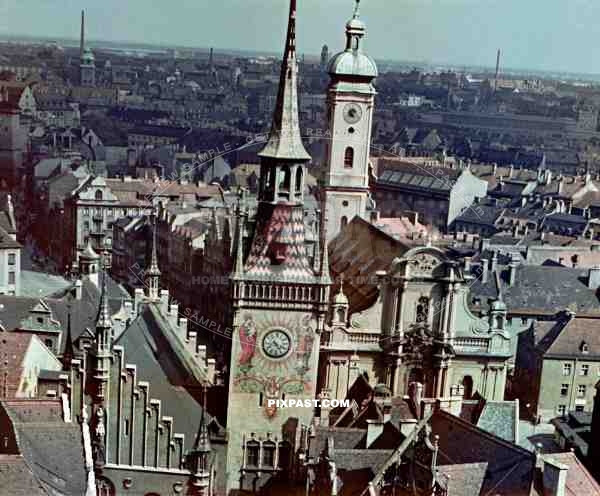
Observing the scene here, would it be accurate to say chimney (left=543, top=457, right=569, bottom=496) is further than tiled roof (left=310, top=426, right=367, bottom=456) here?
No

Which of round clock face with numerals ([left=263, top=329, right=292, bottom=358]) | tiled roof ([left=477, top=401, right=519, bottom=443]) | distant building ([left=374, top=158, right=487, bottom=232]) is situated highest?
distant building ([left=374, top=158, right=487, bottom=232])

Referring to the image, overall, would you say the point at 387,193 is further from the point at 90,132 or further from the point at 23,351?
the point at 90,132

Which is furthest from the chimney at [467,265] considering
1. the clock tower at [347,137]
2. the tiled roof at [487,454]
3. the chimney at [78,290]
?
the tiled roof at [487,454]

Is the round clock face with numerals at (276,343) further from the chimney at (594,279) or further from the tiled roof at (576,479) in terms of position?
the chimney at (594,279)

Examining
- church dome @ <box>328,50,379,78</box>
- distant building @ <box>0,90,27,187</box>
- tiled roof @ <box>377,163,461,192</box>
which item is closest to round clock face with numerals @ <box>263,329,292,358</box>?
church dome @ <box>328,50,379,78</box>

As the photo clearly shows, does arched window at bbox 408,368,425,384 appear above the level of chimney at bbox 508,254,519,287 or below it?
below

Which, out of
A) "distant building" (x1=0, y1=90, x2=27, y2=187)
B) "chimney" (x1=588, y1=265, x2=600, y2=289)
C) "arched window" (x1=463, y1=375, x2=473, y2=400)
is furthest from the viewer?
"distant building" (x1=0, y1=90, x2=27, y2=187)

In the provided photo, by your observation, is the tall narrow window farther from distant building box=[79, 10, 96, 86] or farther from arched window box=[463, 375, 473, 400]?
distant building box=[79, 10, 96, 86]

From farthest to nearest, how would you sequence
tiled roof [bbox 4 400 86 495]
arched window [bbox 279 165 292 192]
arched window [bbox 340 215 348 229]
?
arched window [bbox 340 215 348 229], arched window [bbox 279 165 292 192], tiled roof [bbox 4 400 86 495]
